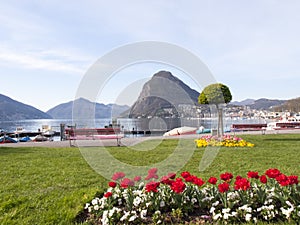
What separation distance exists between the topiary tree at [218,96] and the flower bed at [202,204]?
972 cm

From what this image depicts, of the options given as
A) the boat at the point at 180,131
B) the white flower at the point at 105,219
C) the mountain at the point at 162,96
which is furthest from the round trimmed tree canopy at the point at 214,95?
the white flower at the point at 105,219

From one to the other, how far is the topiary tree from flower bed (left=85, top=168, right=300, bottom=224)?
972 centimetres

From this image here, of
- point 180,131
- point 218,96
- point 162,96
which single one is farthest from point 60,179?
point 180,131

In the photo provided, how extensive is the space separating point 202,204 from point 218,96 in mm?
10344

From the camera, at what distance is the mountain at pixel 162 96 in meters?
9.10

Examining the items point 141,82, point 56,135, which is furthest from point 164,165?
point 56,135

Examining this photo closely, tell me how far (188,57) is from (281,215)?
4.32 m

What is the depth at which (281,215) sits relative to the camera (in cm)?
365

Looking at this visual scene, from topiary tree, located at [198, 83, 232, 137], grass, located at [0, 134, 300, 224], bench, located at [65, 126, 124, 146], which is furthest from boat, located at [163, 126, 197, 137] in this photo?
grass, located at [0, 134, 300, 224]

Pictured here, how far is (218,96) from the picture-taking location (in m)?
13.8

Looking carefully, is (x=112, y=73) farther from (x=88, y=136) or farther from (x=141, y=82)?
(x=88, y=136)

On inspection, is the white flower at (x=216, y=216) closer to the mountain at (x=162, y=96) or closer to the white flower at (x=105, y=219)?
the white flower at (x=105, y=219)

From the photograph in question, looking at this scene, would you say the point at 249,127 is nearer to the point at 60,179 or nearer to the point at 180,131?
the point at 180,131

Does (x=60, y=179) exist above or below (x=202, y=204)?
below
